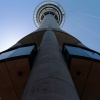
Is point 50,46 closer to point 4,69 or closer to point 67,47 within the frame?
point 67,47

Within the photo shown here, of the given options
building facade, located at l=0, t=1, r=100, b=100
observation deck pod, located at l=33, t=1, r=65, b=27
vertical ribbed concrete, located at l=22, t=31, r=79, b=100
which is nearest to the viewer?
vertical ribbed concrete, located at l=22, t=31, r=79, b=100

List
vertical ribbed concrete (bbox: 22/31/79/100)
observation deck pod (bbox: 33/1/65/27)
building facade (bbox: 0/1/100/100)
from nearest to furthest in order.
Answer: vertical ribbed concrete (bbox: 22/31/79/100) → building facade (bbox: 0/1/100/100) → observation deck pod (bbox: 33/1/65/27)

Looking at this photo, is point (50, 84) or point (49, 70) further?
point (49, 70)

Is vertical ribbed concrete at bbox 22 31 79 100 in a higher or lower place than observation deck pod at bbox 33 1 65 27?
lower

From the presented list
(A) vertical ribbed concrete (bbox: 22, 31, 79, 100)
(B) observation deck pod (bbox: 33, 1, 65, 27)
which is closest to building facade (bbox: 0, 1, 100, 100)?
(A) vertical ribbed concrete (bbox: 22, 31, 79, 100)

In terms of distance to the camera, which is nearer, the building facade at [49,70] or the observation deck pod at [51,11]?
the building facade at [49,70]

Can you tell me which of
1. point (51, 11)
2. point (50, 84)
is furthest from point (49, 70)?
Answer: point (51, 11)

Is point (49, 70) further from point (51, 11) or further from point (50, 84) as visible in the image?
point (51, 11)

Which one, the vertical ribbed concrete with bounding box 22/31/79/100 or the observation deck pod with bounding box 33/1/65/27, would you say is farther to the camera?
the observation deck pod with bounding box 33/1/65/27

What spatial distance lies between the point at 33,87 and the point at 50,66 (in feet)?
5.51

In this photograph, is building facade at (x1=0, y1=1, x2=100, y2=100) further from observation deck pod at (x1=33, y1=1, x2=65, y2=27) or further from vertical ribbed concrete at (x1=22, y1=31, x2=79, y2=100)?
observation deck pod at (x1=33, y1=1, x2=65, y2=27)

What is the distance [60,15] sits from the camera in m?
45.8

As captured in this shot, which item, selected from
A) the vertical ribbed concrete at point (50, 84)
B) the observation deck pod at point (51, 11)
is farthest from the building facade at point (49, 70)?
the observation deck pod at point (51, 11)

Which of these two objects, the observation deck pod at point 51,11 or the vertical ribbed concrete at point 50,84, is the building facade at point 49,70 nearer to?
the vertical ribbed concrete at point 50,84
